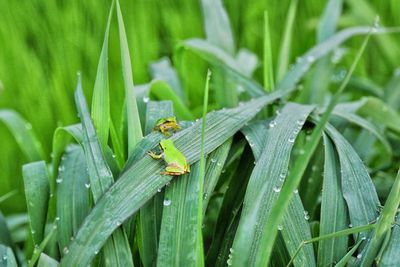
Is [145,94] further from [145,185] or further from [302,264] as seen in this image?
[302,264]

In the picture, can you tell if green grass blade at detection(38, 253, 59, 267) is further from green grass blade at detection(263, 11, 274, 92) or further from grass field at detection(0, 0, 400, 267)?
green grass blade at detection(263, 11, 274, 92)

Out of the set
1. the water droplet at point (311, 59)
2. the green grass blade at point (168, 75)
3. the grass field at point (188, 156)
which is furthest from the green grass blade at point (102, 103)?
the water droplet at point (311, 59)

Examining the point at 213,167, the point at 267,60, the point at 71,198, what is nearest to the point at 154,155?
the point at 213,167

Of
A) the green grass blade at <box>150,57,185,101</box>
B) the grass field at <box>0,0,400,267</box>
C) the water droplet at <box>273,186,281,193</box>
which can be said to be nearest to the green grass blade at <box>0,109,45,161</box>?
the grass field at <box>0,0,400,267</box>

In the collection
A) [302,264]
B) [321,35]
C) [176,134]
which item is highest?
[321,35]

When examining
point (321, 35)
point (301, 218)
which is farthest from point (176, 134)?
point (321, 35)

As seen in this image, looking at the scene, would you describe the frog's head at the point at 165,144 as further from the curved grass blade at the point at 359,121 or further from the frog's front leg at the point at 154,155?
the curved grass blade at the point at 359,121
